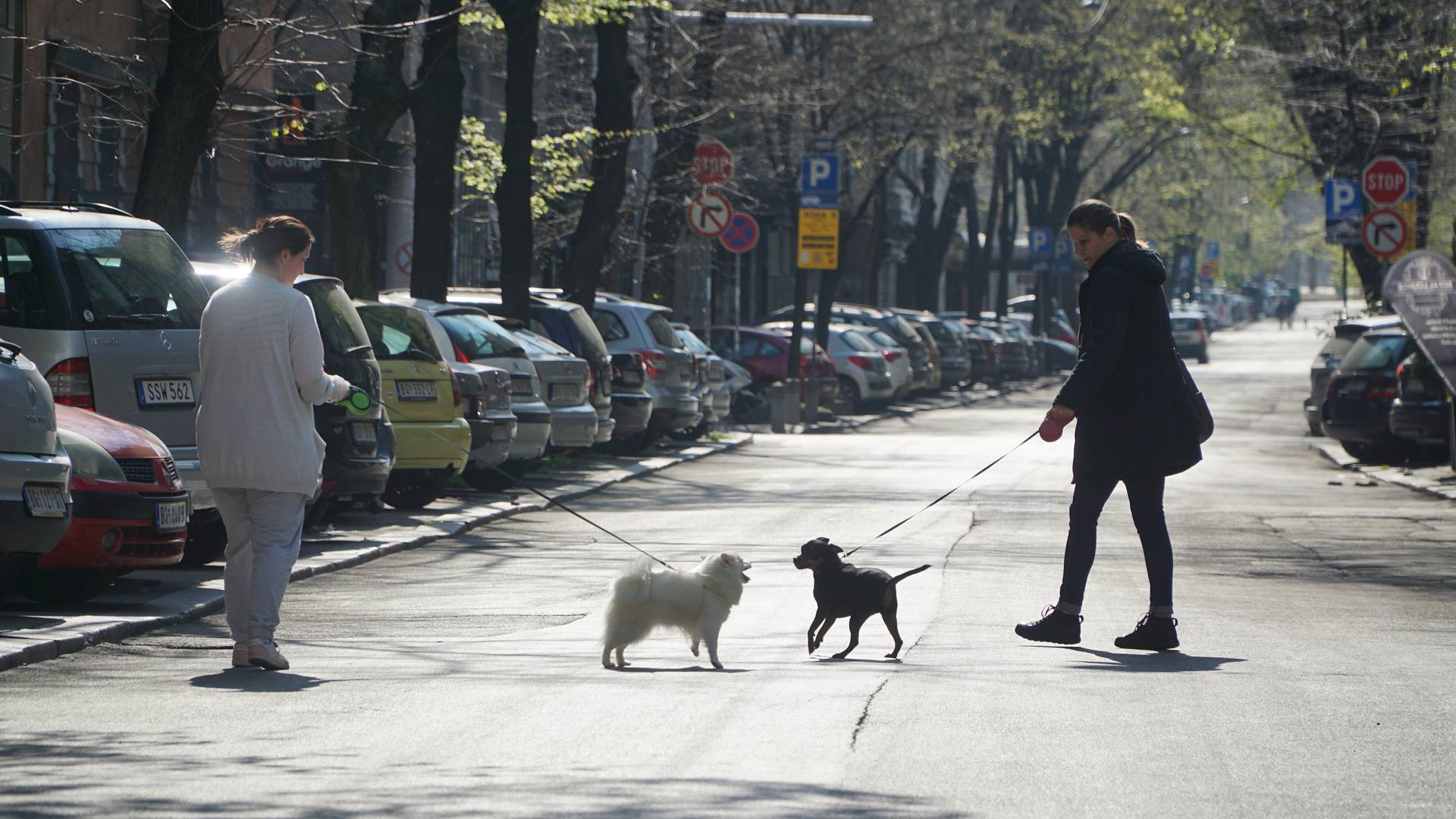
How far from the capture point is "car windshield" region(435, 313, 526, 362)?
58.3 feet

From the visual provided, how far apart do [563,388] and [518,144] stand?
16.4ft

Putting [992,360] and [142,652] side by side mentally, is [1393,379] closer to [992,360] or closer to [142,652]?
[142,652]

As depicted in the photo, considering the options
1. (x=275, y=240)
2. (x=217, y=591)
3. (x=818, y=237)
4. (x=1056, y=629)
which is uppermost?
(x=818, y=237)

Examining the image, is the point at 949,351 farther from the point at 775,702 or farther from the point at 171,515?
the point at 775,702

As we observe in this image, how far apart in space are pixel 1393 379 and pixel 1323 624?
14.1 m

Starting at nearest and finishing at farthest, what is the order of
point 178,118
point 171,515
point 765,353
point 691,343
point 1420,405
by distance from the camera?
point 171,515, point 178,118, point 1420,405, point 691,343, point 765,353

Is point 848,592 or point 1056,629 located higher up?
point 848,592

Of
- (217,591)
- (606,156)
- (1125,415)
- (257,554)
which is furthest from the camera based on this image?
(606,156)

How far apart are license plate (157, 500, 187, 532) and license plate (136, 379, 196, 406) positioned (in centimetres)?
112

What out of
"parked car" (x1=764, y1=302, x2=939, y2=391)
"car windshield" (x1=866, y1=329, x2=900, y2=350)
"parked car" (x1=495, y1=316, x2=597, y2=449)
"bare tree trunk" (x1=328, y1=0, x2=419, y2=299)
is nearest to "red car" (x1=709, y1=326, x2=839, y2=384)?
"car windshield" (x1=866, y1=329, x2=900, y2=350)

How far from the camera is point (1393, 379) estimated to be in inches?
920

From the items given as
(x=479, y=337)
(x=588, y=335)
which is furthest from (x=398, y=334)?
(x=588, y=335)

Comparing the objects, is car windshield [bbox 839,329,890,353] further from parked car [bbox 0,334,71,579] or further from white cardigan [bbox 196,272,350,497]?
white cardigan [bbox 196,272,350,497]

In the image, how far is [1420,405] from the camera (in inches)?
861
